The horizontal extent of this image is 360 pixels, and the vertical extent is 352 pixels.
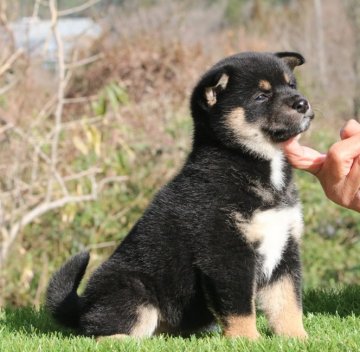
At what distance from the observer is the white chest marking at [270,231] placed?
14.3 ft

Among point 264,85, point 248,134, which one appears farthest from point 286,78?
point 248,134

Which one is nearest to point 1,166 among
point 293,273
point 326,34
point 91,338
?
point 91,338

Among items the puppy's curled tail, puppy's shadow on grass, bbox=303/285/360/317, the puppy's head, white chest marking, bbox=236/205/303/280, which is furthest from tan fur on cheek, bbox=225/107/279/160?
puppy's shadow on grass, bbox=303/285/360/317

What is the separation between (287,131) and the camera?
459 centimetres

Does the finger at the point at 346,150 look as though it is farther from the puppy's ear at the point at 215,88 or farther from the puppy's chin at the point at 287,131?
the puppy's ear at the point at 215,88

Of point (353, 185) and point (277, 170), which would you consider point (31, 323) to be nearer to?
point (277, 170)

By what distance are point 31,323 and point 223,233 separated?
176 cm

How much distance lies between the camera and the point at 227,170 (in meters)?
4.52

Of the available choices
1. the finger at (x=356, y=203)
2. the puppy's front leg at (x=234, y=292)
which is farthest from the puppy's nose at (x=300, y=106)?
the puppy's front leg at (x=234, y=292)

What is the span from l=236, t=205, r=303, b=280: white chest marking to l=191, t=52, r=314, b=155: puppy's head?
0.41 metres

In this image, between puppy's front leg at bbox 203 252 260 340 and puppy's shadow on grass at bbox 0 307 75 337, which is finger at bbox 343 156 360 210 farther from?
puppy's shadow on grass at bbox 0 307 75 337

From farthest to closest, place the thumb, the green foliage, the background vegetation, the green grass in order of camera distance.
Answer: the green foliage → the background vegetation → the thumb → the green grass

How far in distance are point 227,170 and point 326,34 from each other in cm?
1673

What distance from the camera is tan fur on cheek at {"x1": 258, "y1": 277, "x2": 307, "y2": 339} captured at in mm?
4496
